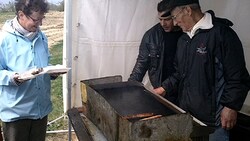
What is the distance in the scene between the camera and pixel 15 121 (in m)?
2.02

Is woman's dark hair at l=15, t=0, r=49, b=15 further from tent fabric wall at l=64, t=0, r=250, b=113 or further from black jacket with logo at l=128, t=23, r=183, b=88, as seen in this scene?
black jacket with logo at l=128, t=23, r=183, b=88

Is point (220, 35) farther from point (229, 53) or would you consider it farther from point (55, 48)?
point (55, 48)

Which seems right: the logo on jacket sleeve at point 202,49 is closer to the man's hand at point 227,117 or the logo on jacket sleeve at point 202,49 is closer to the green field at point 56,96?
the man's hand at point 227,117

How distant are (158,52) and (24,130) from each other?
1.26 meters

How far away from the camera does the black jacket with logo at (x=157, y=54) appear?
8.25 ft

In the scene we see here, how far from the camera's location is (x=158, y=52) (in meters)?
2.52

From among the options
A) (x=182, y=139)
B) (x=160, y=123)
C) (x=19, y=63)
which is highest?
(x=19, y=63)

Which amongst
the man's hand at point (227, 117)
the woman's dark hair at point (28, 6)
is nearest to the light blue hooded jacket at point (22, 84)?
the woman's dark hair at point (28, 6)

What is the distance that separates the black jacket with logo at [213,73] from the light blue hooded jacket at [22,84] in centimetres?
104

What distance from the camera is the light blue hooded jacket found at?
1924mm

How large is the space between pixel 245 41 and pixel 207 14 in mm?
949

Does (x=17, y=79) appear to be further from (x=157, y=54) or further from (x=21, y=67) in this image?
(x=157, y=54)

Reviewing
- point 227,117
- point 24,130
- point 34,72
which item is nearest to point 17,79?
point 34,72

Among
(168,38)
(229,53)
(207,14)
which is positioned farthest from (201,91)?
(168,38)
